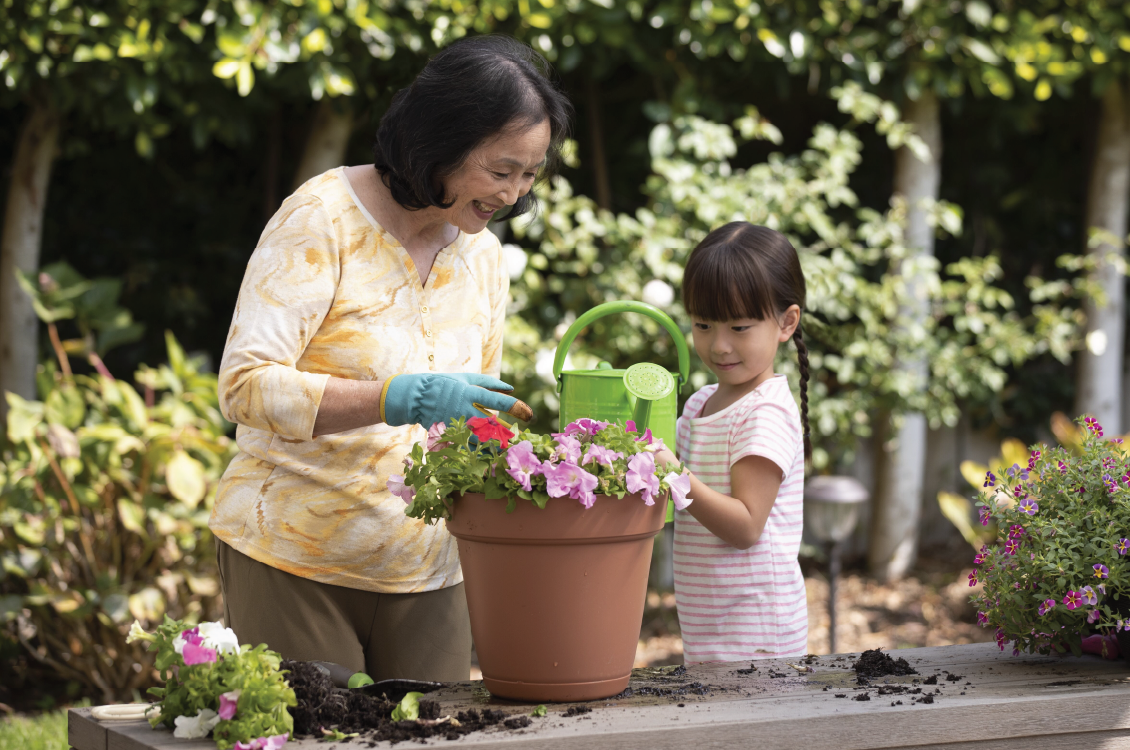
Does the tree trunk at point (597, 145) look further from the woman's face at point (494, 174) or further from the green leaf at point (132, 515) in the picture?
the woman's face at point (494, 174)

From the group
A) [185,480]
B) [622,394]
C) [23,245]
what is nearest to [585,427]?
[622,394]

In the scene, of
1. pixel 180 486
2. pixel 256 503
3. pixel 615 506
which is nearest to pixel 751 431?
pixel 615 506

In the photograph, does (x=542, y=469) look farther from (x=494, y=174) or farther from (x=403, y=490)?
(x=494, y=174)

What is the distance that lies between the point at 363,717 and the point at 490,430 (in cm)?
37

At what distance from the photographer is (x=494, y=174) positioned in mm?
1488

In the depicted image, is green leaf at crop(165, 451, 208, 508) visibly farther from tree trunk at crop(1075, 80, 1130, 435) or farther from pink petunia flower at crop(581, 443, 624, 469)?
tree trunk at crop(1075, 80, 1130, 435)

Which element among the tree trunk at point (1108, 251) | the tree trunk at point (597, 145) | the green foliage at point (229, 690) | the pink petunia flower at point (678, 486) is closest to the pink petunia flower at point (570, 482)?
the pink petunia flower at point (678, 486)

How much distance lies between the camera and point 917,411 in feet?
A: 13.3

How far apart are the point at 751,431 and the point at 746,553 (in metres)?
0.22

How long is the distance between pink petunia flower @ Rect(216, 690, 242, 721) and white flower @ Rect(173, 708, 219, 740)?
23mm

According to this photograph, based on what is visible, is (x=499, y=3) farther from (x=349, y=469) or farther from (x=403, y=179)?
(x=349, y=469)

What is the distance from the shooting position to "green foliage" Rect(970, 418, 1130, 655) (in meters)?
1.40

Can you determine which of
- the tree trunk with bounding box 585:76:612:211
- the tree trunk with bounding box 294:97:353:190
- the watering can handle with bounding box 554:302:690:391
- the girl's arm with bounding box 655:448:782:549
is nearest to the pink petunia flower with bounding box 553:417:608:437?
the watering can handle with bounding box 554:302:690:391

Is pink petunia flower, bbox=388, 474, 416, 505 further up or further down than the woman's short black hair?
further down
